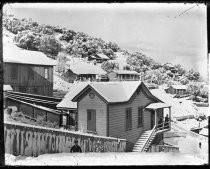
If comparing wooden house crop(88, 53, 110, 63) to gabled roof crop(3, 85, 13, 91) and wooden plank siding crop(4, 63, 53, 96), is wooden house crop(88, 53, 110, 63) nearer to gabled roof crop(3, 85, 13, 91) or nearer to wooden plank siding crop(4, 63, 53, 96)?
wooden plank siding crop(4, 63, 53, 96)

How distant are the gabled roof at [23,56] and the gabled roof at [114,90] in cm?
61

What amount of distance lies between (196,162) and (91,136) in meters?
1.36

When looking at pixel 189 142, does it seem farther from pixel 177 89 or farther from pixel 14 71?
pixel 14 71

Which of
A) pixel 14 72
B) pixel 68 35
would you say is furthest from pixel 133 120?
pixel 14 72

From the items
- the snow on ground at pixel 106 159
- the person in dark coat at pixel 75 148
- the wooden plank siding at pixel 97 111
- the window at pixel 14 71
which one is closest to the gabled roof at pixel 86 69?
the wooden plank siding at pixel 97 111

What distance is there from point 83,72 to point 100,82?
26 centimetres

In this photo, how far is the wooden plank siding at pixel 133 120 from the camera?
467 centimetres

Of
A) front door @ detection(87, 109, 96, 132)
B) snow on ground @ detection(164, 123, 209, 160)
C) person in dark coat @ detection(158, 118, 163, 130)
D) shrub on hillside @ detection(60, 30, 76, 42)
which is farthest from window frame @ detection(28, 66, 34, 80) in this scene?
snow on ground @ detection(164, 123, 209, 160)

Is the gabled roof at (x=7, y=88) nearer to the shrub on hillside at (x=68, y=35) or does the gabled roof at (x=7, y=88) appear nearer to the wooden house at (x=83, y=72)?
the wooden house at (x=83, y=72)

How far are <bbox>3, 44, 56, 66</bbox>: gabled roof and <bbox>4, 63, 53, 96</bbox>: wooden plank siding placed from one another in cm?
5

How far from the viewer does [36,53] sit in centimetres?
469

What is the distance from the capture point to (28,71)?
183 inches

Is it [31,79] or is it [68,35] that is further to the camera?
[68,35]

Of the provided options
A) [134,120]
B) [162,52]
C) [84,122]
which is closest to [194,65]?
[162,52]
